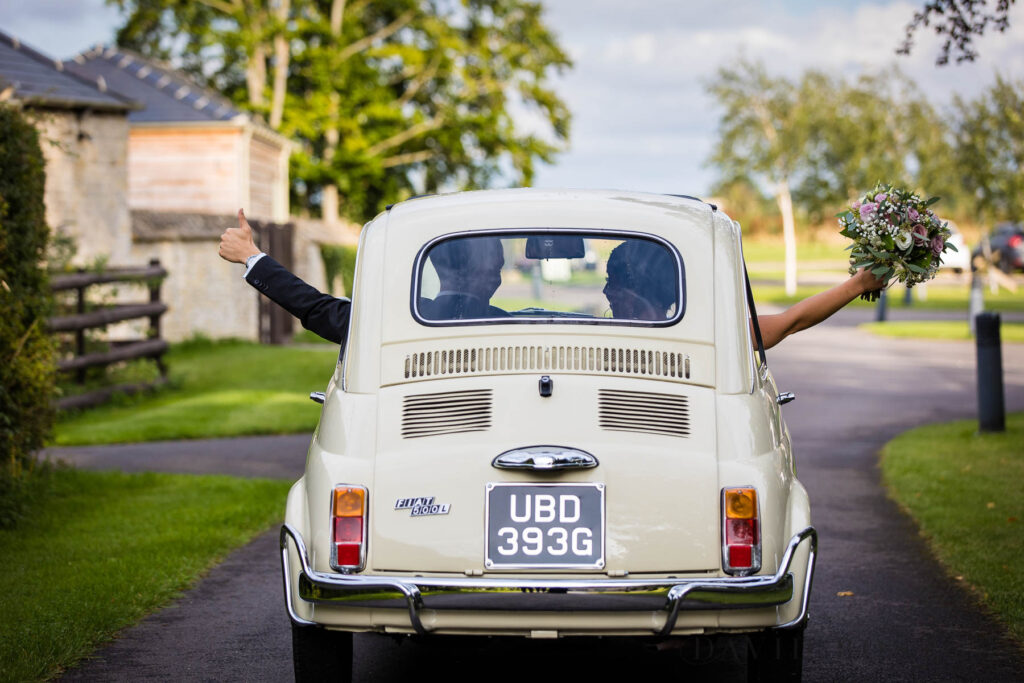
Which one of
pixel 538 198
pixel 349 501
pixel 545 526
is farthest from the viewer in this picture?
pixel 538 198

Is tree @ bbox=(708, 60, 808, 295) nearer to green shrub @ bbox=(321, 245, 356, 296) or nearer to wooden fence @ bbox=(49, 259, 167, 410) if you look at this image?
green shrub @ bbox=(321, 245, 356, 296)

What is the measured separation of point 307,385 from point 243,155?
Result: 14.6 meters

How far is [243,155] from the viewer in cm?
3036

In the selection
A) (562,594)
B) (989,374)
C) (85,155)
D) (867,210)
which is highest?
(85,155)

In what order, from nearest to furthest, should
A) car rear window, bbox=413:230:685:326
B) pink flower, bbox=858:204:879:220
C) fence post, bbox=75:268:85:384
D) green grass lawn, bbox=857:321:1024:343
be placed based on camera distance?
1. car rear window, bbox=413:230:685:326
2. pink flower, bbox=858:204:879:220
3. fence post, bbox=75:268:85:384
4. green grass lawn, bbox=857:321:1024:343

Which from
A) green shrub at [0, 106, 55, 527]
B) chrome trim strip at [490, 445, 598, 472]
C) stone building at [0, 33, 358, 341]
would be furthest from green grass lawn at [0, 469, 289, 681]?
stone building at [0, 33, 358, 341]

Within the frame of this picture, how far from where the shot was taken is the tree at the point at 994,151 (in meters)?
22.8

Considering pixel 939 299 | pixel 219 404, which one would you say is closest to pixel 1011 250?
pixel 939 299

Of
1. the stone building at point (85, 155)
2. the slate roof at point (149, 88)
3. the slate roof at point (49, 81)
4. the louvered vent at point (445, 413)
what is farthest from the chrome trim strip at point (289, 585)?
the slate roof at point (149, 88)

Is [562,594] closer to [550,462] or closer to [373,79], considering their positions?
[550,462]

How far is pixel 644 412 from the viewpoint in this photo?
14.7 feet

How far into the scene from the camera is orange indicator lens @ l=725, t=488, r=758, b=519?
4277mm

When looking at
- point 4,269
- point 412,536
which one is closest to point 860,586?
point 412,536

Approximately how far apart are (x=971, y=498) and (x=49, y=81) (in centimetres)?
1794
